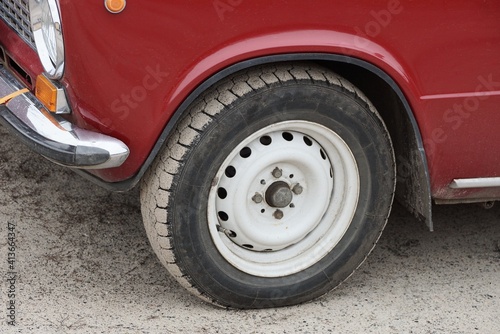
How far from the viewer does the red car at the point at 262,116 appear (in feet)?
9.84

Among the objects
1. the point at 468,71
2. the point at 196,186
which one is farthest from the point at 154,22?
the point at 468,71

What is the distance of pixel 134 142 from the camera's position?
122 inches

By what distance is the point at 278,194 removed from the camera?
3381 mm

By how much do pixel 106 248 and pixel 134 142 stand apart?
3.04 ft

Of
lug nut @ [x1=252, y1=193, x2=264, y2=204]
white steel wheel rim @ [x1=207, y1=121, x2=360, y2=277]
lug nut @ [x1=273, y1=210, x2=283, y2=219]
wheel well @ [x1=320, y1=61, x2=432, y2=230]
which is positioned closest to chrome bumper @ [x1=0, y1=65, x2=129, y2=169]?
white steel wheel rim @ [x1=207, y1=121, x2=360, y2=277]

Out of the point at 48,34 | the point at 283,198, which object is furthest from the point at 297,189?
the point at 48,34

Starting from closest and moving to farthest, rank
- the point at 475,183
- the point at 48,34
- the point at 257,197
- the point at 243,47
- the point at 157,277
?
the point at 243,47
the point at 48,34
the point at 257,197
the point at 475,183
the point at 157,277

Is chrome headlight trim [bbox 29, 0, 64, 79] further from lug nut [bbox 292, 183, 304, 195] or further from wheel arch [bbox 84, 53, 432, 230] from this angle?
lug nut [bbox 292, 183, 304, 195]

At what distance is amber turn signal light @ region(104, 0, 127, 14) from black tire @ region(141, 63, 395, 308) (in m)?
0.45

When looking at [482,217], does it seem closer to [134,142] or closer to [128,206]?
[128,206]

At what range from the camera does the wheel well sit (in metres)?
3.36

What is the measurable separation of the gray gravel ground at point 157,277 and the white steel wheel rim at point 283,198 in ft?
0.75

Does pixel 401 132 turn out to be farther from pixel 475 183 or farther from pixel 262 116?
pixel 262 116

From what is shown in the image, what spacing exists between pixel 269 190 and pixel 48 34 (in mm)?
973
